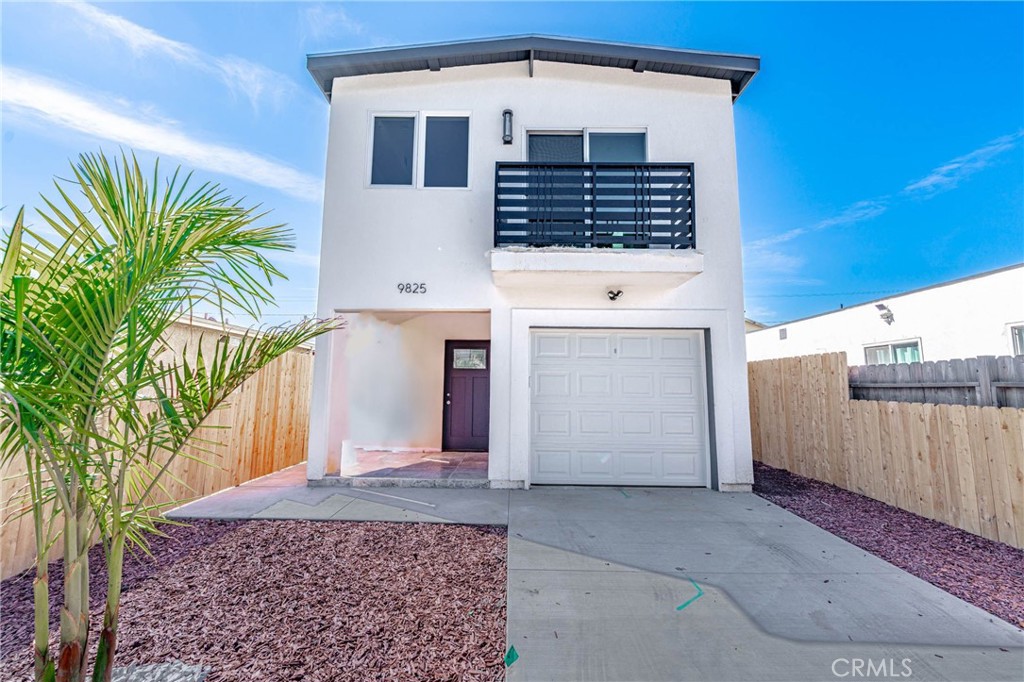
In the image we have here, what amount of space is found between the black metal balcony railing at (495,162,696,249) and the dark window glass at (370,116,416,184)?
1.62m

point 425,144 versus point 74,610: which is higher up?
point 425,144

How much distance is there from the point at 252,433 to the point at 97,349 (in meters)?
5.30

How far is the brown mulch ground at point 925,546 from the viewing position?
9.95 feet

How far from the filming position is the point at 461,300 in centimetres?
614

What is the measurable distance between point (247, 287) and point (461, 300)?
3902mm

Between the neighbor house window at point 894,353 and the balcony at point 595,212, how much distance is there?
674 cm

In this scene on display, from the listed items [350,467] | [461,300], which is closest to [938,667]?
[461,300]

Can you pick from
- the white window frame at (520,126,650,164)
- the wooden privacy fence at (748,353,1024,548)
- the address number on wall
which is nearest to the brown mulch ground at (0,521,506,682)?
the address number on wall

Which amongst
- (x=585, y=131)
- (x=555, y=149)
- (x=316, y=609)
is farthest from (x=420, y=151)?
(x=316, y=609)

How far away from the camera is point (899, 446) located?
16.2 feet

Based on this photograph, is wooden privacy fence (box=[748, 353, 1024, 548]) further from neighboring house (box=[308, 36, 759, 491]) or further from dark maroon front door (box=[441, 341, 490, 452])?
dark maroon front door (box=[441, 341, 490, 452])

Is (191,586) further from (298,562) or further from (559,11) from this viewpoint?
(559,11)

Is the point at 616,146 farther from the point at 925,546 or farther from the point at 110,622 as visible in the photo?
the point at 110,622

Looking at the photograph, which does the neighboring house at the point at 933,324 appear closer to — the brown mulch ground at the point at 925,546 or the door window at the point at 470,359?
the brown mulch ground at the point at 925,546
